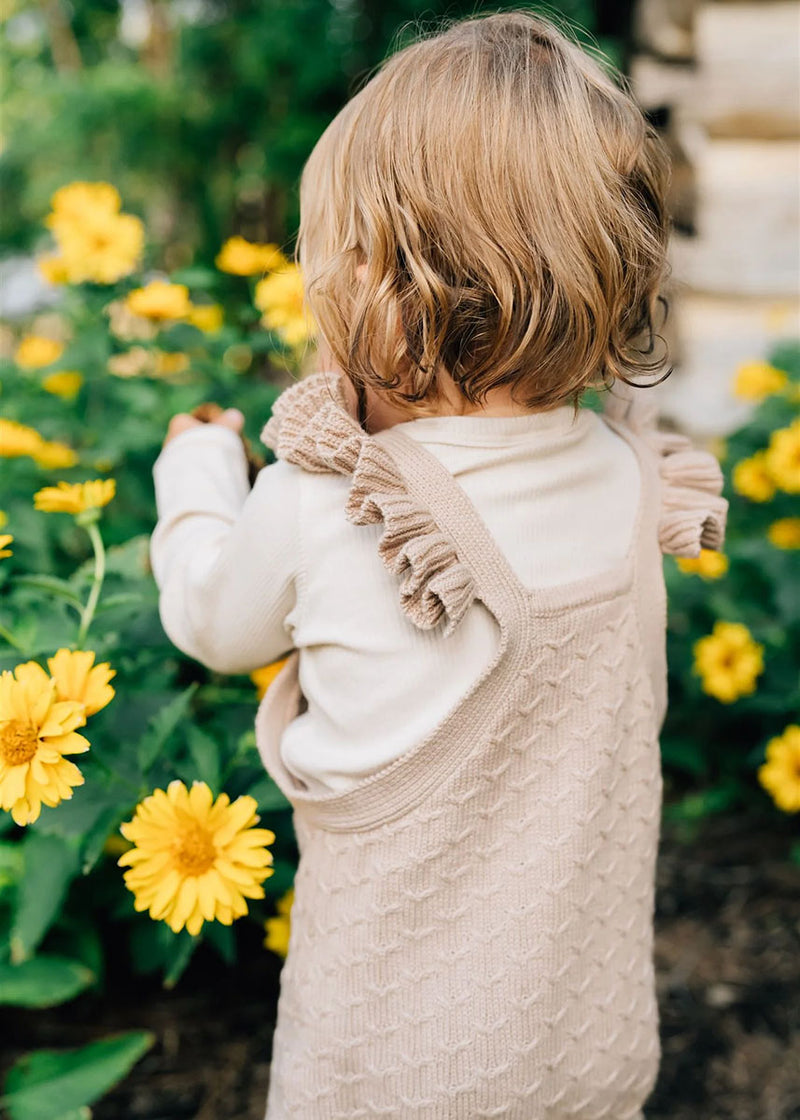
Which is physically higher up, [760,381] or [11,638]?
[11,638]

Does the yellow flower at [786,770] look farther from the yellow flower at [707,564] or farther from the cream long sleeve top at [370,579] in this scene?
the cream long sleeve top at [370,579]

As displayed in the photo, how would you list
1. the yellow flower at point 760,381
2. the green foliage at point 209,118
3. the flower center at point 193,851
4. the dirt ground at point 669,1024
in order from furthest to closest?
the green foliage at point 209,118 < the yellow flower at point 760,381 < the dirt ground at point 669,1024 < the flower center at point 193,851

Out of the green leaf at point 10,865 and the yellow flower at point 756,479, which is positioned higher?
the green leaf at point 10,865

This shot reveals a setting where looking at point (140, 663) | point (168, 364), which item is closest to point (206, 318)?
point (168, 364)

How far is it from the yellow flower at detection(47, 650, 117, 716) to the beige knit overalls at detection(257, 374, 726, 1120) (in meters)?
0.16

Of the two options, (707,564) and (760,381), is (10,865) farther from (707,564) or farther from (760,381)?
(760,381)

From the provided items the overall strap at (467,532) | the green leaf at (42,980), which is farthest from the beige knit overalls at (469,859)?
the green leaf at (42,980)

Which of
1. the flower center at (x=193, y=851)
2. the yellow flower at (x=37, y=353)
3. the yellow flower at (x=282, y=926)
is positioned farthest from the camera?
the yellow flower at (x=37, y=353)

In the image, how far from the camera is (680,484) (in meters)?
1.19

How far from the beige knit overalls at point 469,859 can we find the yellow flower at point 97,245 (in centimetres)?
88

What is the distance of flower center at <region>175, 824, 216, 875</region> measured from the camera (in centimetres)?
101

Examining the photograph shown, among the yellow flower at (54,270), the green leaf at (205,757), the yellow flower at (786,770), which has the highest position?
the yellow flower at (54,270)

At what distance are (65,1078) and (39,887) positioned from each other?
0.28 m

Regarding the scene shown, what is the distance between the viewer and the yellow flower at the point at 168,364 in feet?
6.18
